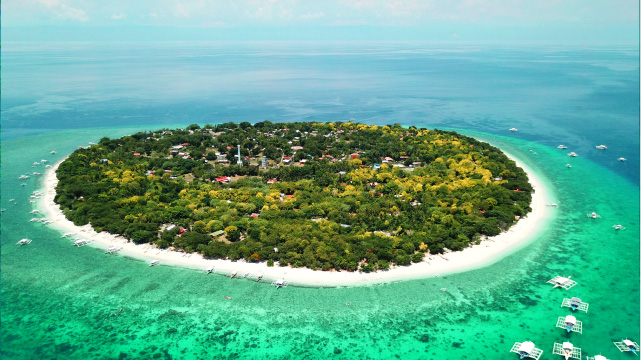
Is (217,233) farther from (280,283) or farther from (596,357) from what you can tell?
(596,357)

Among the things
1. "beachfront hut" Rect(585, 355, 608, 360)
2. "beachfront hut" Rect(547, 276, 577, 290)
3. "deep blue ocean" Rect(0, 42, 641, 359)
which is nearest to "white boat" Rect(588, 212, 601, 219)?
"deep blue ocean" Rect(0, 42, 641, 359)

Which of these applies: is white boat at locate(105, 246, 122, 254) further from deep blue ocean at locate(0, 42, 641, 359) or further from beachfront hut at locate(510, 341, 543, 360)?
beachfront hut at locate(510, 341, 543, 360)

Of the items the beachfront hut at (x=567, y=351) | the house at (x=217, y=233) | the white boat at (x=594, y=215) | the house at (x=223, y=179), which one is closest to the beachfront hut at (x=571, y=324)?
the beachfront hut at (x=567, y=351)

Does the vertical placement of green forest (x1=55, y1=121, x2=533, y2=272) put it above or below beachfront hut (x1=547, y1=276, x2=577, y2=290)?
above

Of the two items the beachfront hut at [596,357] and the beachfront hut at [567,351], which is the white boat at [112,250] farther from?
the beachfront hut at [596,357]

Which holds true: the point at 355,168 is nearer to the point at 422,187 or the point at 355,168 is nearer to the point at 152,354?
the point at 422,187

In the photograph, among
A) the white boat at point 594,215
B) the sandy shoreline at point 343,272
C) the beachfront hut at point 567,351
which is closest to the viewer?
the beachfront hut at point 567,351

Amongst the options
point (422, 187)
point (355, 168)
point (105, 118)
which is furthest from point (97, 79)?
point (422, 187)

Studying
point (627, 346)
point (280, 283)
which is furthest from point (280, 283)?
point (627, 346)
